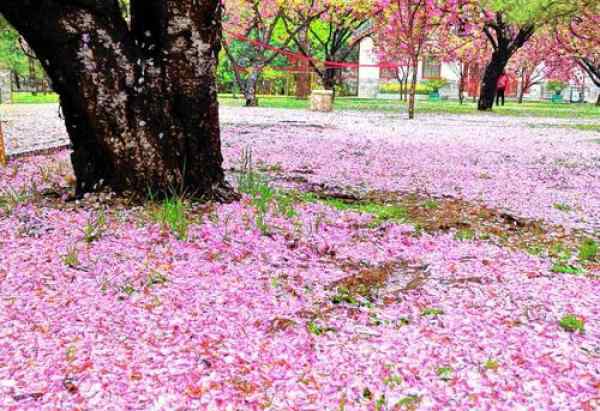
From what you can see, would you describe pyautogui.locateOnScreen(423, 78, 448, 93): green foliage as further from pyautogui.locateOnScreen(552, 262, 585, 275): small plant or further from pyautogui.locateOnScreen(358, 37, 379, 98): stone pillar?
pyautogui.locateOnScreen(552, 262, 585, 275): small plant

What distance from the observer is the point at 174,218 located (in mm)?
3574

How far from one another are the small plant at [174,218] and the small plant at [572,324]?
2084mm

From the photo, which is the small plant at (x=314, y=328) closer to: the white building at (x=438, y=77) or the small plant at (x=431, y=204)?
the small plant at (x=431, y=204)

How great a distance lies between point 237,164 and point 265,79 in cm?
3683

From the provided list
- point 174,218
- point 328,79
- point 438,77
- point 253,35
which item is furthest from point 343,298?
point 438,77

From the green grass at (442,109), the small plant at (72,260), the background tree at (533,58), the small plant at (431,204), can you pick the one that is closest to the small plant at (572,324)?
the small plant at (431,204)

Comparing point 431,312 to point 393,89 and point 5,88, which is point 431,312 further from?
point 393,89

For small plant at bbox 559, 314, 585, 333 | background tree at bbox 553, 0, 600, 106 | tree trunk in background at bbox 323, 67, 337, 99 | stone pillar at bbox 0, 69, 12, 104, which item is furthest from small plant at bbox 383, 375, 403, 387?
tree trunk in background at bbox 323, 67, 337, 99

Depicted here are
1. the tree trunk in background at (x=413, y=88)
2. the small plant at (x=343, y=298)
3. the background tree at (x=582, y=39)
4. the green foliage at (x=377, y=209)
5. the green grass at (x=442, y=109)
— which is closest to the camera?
the small plant at (x=343, y=298)

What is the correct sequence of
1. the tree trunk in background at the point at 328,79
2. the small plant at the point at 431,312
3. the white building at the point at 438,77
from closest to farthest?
the small plant at the point at 431,312 < the tree trunk in background at the point at 328,79 < the white building at the point at 438,77

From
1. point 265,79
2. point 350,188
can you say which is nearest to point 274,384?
point 350,188

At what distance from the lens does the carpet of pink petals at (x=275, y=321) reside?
2.02 metres

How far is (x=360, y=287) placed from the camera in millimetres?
2975

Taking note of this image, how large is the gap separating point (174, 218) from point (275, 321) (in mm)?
1291
